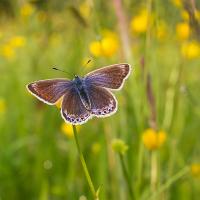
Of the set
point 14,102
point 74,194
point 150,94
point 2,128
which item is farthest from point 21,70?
point 150,94

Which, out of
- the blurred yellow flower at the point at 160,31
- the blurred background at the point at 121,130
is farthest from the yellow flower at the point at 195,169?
the blurred yellow flower at the point at 160,31

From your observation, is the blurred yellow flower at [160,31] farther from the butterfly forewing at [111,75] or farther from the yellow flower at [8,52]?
the yellow flower at [8,52]

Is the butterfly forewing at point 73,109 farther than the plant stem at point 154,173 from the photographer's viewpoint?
No

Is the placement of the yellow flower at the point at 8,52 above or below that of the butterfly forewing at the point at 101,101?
above

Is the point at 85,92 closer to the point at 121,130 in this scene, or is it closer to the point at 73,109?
the point at 73,109

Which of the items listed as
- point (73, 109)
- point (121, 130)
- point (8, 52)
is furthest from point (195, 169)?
point (8, 52)
